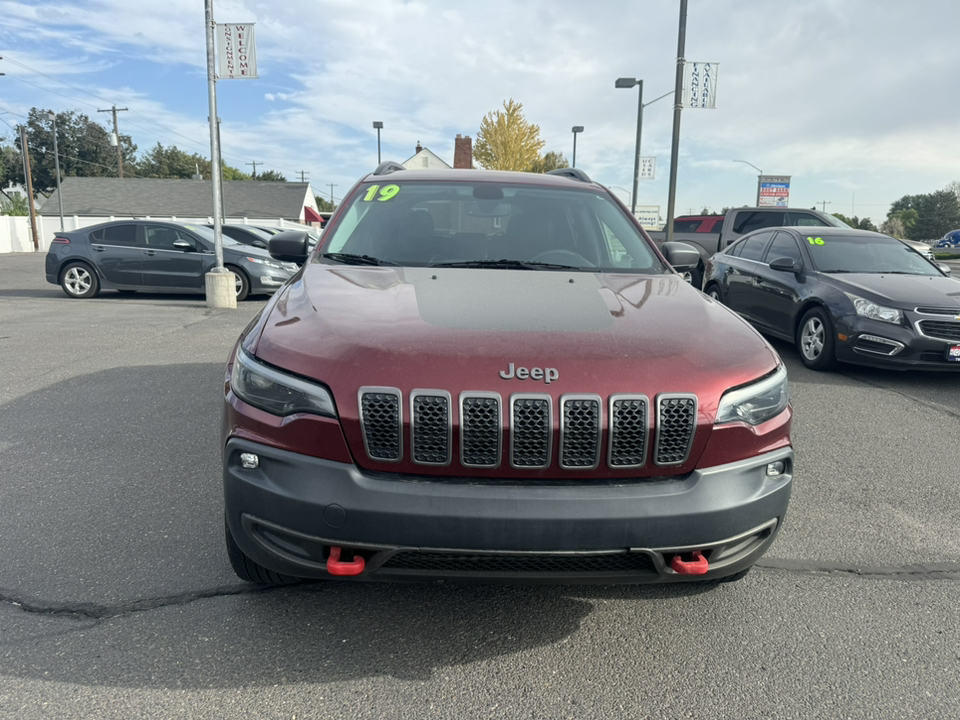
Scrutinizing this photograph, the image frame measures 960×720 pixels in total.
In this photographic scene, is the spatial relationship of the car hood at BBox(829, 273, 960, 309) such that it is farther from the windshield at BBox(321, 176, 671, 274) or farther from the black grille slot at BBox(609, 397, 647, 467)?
the black grille slot at BBox(609, 397, 647, 467)

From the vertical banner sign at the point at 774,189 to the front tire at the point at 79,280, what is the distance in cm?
2885

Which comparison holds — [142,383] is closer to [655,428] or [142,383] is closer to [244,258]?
[655,428]

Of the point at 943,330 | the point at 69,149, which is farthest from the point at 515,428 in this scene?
the point at 69,149

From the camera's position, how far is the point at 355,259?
329 centimetres

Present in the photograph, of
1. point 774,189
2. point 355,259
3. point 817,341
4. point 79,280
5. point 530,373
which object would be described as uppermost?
point 774,189

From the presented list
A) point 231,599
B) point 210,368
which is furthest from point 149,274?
point 231,599

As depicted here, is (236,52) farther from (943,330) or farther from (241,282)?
(943,330)

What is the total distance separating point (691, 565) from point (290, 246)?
9.19 feet

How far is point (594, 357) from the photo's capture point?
2162 mm

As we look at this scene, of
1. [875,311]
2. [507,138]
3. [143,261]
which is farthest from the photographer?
[507,138]

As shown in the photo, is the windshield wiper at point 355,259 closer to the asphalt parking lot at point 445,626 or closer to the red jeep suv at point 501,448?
the red jeep suv at point 501,448

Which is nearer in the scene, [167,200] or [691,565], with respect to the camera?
[691,565]

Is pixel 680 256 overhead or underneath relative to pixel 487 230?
underneath

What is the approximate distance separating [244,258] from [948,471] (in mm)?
11825
